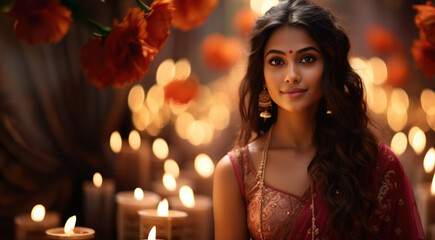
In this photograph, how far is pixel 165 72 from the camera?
4344 mm

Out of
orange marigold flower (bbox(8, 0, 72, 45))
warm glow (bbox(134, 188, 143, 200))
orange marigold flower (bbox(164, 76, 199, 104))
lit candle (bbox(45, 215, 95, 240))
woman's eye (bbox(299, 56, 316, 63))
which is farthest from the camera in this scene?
orange marigold flower (bbox(164, 76, 199, 104))

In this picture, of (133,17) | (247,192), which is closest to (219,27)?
(247,192)

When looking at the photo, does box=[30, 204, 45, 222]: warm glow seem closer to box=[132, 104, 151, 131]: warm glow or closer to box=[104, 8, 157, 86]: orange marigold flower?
box=[104, 8, 157, 86]: orange marigold flower

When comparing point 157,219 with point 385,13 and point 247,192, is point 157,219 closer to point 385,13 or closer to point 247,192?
point 247,192

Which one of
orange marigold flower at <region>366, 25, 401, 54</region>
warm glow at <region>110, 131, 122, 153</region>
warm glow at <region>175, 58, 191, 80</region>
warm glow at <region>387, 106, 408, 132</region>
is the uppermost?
orange marigold flower at <region>366, 25, 401, 54</region>

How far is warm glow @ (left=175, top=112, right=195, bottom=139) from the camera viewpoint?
15.5 ft

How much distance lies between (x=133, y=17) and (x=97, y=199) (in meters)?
1.28

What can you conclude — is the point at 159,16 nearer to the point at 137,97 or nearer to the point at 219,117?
the point at 137,97

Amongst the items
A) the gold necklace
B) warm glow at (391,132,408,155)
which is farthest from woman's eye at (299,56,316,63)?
warm glow at (391,132,408,155)

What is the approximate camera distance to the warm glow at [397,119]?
16.6 ft

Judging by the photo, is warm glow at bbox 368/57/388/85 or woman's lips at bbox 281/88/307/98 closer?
woman's lips at bbox 281/88/307/98

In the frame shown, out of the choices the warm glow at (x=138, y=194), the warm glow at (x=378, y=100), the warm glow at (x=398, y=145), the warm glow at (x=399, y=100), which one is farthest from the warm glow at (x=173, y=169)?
the warm glow at (x=399, y=100)

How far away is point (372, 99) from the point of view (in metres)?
5.45

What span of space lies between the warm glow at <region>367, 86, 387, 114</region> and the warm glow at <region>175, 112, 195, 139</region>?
1.75 m
